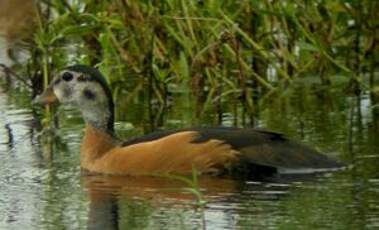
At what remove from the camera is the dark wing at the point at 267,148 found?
1185cm

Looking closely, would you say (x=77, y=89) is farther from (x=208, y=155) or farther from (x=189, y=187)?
(x=189, y=187)

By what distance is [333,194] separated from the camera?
10992mm

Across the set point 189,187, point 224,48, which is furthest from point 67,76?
point 189,187

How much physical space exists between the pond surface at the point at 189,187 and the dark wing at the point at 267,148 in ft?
0.41

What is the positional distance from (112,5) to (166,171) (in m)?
2.72

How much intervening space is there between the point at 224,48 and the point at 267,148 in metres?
2.17

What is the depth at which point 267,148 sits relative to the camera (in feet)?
39.2

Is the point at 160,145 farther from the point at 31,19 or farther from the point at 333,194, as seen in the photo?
the point at 31,19

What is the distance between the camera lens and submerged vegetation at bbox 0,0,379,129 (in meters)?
13.9

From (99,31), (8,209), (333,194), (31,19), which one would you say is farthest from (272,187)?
(31,19)

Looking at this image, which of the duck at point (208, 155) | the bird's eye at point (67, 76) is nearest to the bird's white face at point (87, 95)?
the bird's eye at point (67, 76)

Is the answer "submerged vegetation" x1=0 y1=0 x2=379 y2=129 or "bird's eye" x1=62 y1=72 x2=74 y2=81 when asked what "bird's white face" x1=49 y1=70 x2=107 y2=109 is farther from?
"submerged vegetation" x1=0 y1=0 x2=379 y2=129

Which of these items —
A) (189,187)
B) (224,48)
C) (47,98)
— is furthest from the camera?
(224,48)

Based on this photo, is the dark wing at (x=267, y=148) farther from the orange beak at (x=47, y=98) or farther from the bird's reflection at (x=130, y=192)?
the orange beak at (x=47, y=98)
